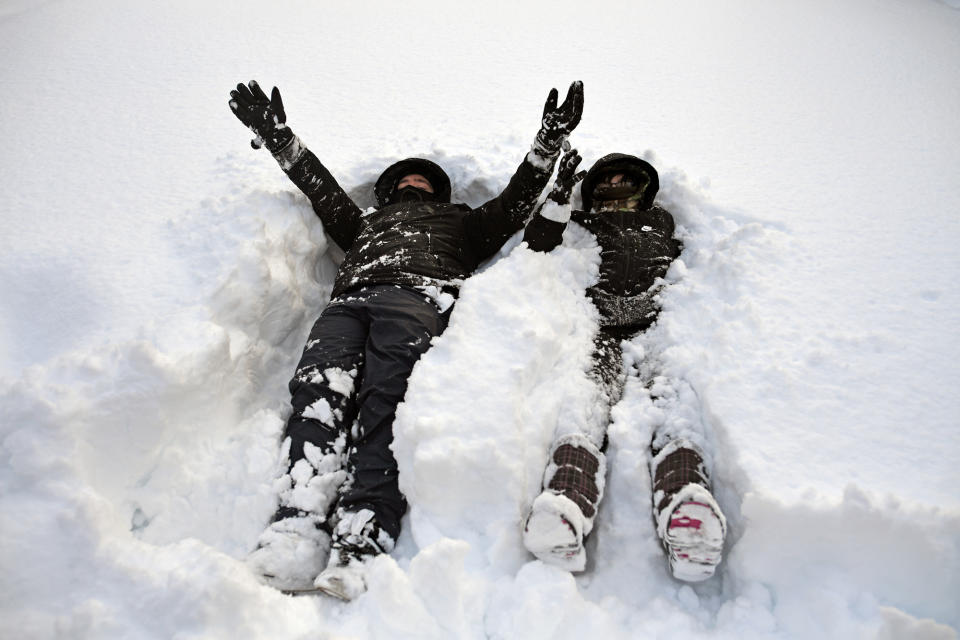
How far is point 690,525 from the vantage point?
1.15 metres

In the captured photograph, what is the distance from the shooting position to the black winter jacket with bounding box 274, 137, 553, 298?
1.94m

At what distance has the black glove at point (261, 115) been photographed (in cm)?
215

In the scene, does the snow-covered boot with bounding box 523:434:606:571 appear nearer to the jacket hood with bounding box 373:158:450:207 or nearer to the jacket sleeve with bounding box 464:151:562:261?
the jacket sleeve with bounding box 464:151:562:261

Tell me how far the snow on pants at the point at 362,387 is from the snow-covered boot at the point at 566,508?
0.40 metres

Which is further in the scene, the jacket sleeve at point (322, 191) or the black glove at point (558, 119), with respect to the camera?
the jacket sleeve at point (322, 191)

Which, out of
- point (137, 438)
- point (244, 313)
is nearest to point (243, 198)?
point (244, 313)

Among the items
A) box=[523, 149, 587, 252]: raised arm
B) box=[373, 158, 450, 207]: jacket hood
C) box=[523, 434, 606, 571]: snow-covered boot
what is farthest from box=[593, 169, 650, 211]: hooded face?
box=[523, 434, 606, 571]: snow-covered boot

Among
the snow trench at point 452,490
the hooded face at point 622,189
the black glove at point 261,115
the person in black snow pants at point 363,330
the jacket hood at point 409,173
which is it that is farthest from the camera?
the jacket hood at point 409,173

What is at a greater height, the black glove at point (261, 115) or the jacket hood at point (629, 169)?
the jacket hood at point (629, 169)

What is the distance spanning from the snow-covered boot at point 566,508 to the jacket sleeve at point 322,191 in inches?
56.4

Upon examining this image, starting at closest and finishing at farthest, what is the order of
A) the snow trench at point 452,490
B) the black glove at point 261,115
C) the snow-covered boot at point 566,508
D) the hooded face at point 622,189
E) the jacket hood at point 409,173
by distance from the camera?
1. the snow trench at point 452,490
2. the snow-covered boot at point 566,508
3. the black glove at point 261,115
4. the hooded face at point 622,189
5. the jacket hood at point 409,173

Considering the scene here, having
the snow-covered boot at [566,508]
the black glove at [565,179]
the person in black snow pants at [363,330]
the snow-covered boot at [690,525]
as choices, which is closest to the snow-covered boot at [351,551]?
the person in black snow pants at [363,330]

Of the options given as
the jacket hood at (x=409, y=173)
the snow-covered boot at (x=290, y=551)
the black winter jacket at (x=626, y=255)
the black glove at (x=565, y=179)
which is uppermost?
the jacket hood at (x=409, y=173)

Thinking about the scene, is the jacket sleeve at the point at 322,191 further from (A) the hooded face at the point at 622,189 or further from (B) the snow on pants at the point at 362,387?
(A) the hooded face at the point at 622,189
